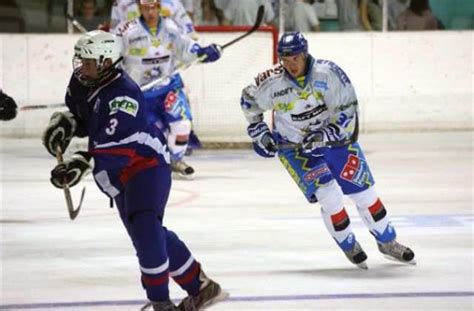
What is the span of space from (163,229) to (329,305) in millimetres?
755

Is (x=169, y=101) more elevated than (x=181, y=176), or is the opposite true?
(x=169, y=101)

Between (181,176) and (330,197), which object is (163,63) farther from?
(330,197)

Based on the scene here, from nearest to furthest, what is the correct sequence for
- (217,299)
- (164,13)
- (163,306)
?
(163,306) → (217,299) → (164,13)

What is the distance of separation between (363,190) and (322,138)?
0.33 metres

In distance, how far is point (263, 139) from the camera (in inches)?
237

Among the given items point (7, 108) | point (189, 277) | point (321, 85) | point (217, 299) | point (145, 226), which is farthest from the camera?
point (7, 108)

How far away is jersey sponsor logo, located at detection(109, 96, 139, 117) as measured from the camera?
184 inches

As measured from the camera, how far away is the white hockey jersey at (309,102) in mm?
5891

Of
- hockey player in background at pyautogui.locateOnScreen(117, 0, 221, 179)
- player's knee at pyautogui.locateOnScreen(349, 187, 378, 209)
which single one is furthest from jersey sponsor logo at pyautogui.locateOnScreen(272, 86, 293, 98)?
hockey player in background at pyautogui.locateOnScreen(117, 0, 221, 179)

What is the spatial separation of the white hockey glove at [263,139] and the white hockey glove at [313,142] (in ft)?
0.50

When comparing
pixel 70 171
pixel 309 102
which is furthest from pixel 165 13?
pixel 70 171

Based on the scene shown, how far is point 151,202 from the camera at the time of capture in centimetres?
466

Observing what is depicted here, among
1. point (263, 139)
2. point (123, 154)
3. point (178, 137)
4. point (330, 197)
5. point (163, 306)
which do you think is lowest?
point (178, 137)

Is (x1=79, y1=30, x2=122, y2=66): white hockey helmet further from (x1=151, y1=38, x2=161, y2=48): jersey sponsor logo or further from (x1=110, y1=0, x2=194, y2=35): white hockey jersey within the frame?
(x1=110, y1=0, x2=194, y2=35): white hockey jersey
